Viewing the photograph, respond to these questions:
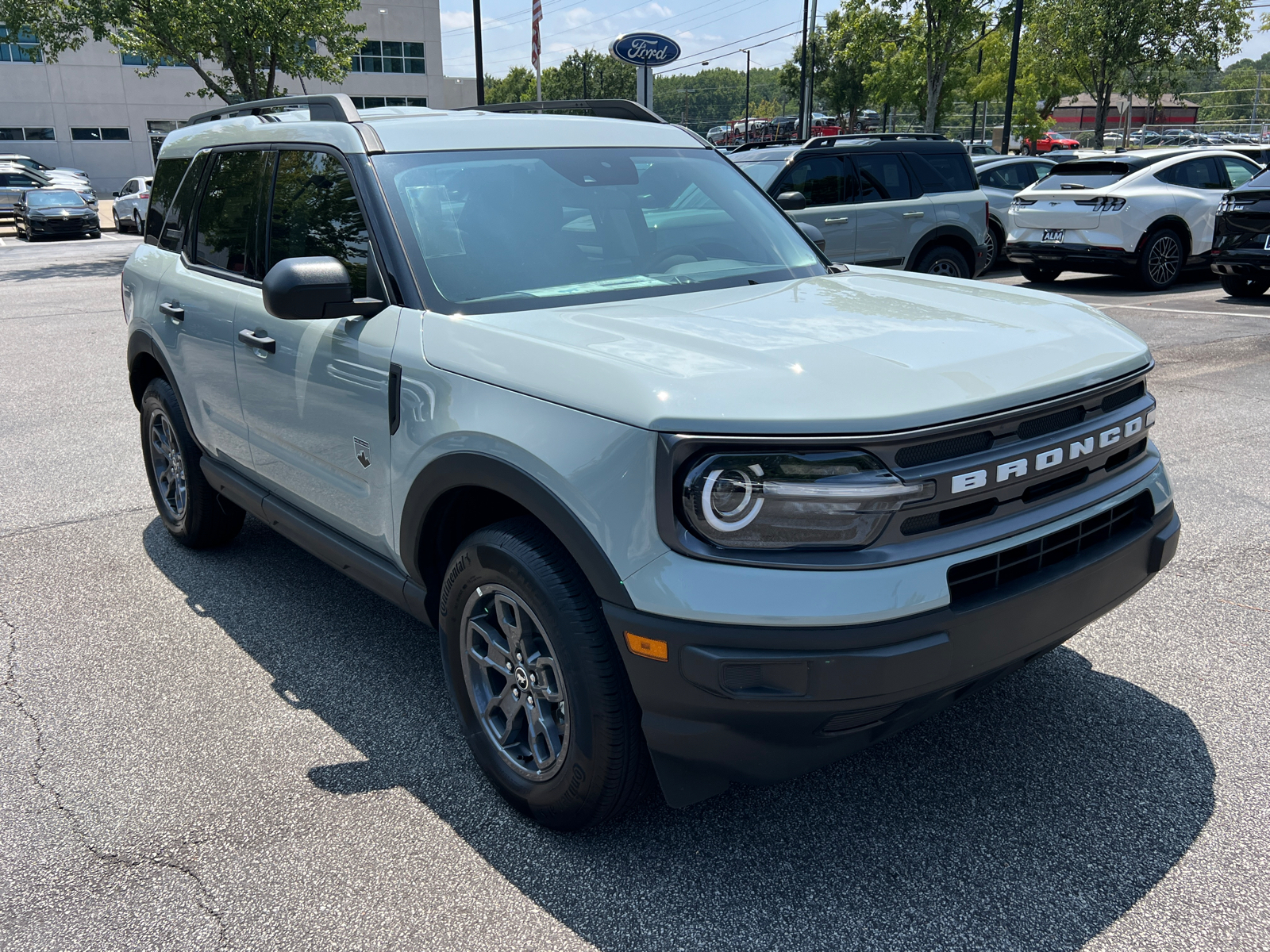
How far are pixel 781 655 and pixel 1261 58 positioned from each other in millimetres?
188868

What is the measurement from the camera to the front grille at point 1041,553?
2.27 m

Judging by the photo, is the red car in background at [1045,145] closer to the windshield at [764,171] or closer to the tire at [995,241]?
the tire at [995,241]

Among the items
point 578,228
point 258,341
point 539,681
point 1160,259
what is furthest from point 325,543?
point 1160,259

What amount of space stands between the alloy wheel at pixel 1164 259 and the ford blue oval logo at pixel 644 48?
41.4 ft

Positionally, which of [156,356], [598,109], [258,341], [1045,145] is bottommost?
[156,356]

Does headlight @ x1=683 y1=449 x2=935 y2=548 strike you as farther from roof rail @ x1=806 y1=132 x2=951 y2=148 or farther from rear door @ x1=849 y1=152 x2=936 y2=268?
roof rail @ x1=806 y1=132 x2=951 y2=148

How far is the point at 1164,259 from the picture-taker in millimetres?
13055

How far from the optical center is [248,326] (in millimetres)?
3727

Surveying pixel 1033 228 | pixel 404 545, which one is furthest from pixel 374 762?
pixel 1033 228

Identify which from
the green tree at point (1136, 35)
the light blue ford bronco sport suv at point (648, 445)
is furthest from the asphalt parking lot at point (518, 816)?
the green tree at point (1136, 35)

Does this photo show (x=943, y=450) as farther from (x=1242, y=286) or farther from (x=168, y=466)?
(x=1242, y=286)

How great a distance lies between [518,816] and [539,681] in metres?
0.47

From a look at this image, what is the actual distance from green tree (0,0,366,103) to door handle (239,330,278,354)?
747 inches

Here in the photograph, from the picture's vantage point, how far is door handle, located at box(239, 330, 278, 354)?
3549 millimetres
